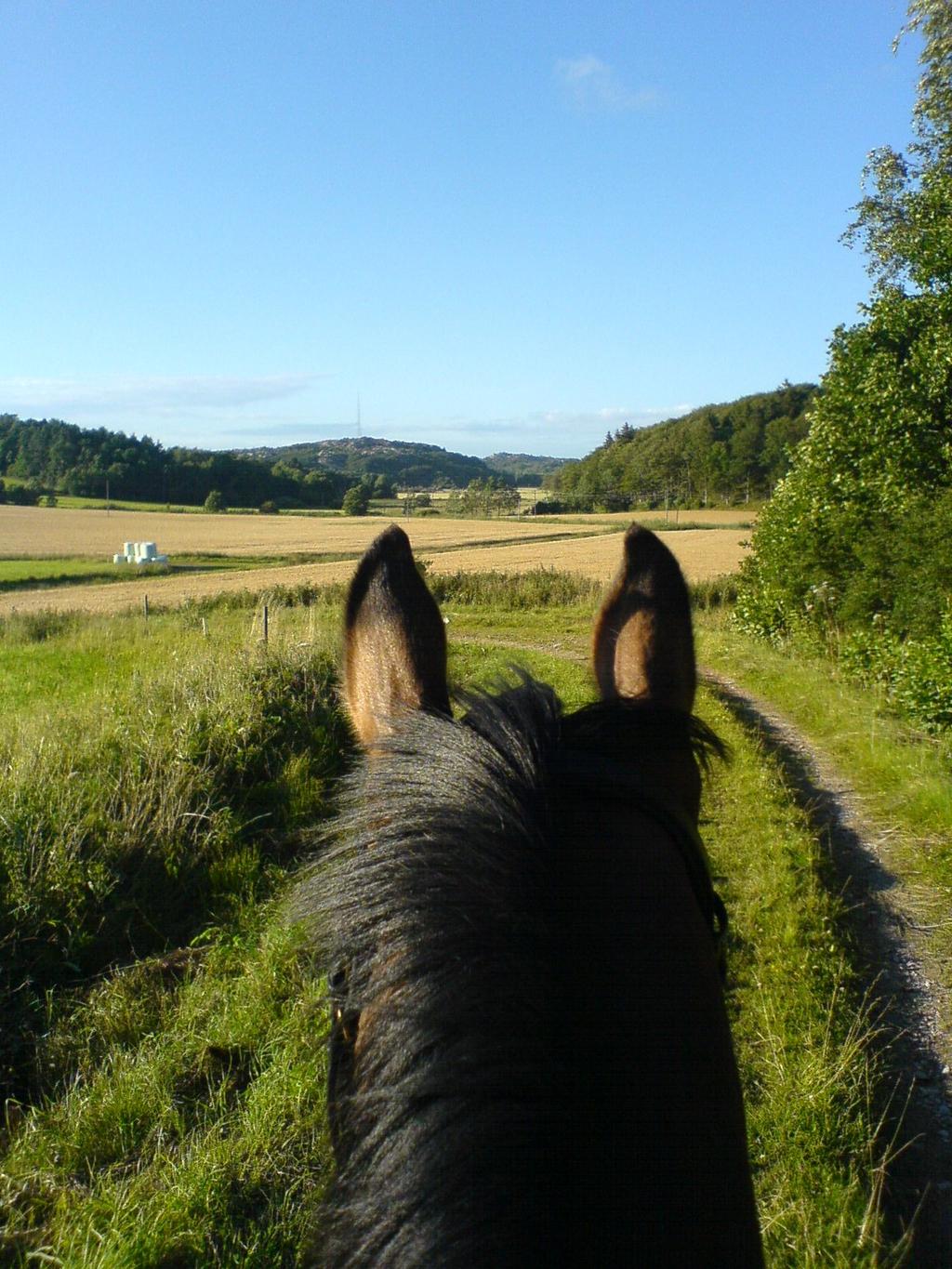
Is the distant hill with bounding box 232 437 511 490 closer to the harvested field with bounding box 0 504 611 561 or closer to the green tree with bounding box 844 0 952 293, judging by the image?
the harvested field with bounding box 0 504 611 561

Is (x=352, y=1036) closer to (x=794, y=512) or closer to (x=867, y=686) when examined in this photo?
(x=867, y=686)

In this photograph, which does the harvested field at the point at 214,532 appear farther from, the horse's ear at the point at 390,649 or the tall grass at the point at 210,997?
the horse's ear at the point at 390,649

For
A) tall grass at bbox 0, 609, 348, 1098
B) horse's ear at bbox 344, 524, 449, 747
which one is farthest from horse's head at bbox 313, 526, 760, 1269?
tall grass at bbox 0, 609, 348, 1098

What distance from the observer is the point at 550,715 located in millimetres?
1316

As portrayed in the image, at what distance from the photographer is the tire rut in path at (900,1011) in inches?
111

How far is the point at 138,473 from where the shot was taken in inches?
3364

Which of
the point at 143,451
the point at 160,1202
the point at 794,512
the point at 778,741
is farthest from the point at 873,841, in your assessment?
the point at 143,451

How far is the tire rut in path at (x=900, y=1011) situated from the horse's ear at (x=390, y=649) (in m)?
2.29

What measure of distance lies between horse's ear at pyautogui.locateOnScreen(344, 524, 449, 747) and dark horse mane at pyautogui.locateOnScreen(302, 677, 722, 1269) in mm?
237

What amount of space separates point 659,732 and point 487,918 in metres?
0.64

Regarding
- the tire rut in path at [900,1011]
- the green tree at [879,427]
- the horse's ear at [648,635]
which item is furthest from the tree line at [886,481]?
the horse's ear at [648,635]

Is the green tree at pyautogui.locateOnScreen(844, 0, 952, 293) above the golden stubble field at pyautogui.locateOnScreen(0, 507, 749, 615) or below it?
above

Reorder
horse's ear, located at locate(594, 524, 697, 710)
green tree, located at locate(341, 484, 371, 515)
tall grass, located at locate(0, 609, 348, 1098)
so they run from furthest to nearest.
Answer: green tree, located at locate(341, 484, 371, 515)
tall grass, located at locate(0, 609, 348, 1098)
horse's ear, located at locate(594, 524, 697, 710)

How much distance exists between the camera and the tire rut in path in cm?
283
